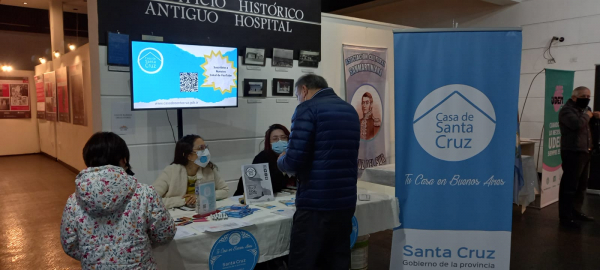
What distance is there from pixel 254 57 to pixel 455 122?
1971mm

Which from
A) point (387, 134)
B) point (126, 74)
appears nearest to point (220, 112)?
point (126, 74)

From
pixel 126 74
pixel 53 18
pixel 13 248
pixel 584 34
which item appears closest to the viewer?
pixel 126 74

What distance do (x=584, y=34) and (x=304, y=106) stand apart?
580cm

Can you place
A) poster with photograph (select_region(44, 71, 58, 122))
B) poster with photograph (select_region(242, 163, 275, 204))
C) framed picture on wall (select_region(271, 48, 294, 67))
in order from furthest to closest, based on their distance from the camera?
poster with photograph (select_region(44, 71, 58, 122))
framed picture on wall (select_region(271, 48, 294, 67))
poster with photograph (select_region(242, 163, 275, 204))

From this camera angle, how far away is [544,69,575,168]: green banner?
16.6 ft

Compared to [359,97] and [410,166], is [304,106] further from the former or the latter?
[359,97]

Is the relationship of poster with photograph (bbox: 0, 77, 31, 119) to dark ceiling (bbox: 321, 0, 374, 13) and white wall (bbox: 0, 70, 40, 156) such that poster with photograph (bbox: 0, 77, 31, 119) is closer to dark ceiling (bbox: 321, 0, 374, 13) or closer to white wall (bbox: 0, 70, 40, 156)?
white wall (bbox: 0, 70, 40, 156)

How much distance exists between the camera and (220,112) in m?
3.66

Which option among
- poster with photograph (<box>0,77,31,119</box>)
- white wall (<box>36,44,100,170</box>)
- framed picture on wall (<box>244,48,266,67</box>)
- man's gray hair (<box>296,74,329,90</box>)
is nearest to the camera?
man's gray hair (<box>296,74,329,90</box>)

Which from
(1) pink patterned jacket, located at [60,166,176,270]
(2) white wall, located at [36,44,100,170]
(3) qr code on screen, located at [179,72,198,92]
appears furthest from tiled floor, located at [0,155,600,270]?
(1) pink patterned jacket, located at [60,166,176,270]

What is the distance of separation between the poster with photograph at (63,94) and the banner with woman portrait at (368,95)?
5.77 m

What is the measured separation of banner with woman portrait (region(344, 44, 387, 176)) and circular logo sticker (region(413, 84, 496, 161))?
2289mm

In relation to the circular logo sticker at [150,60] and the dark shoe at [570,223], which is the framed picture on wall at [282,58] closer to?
the circular logo sticker at [150,60]

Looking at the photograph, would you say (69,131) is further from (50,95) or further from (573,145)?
(573,145)
